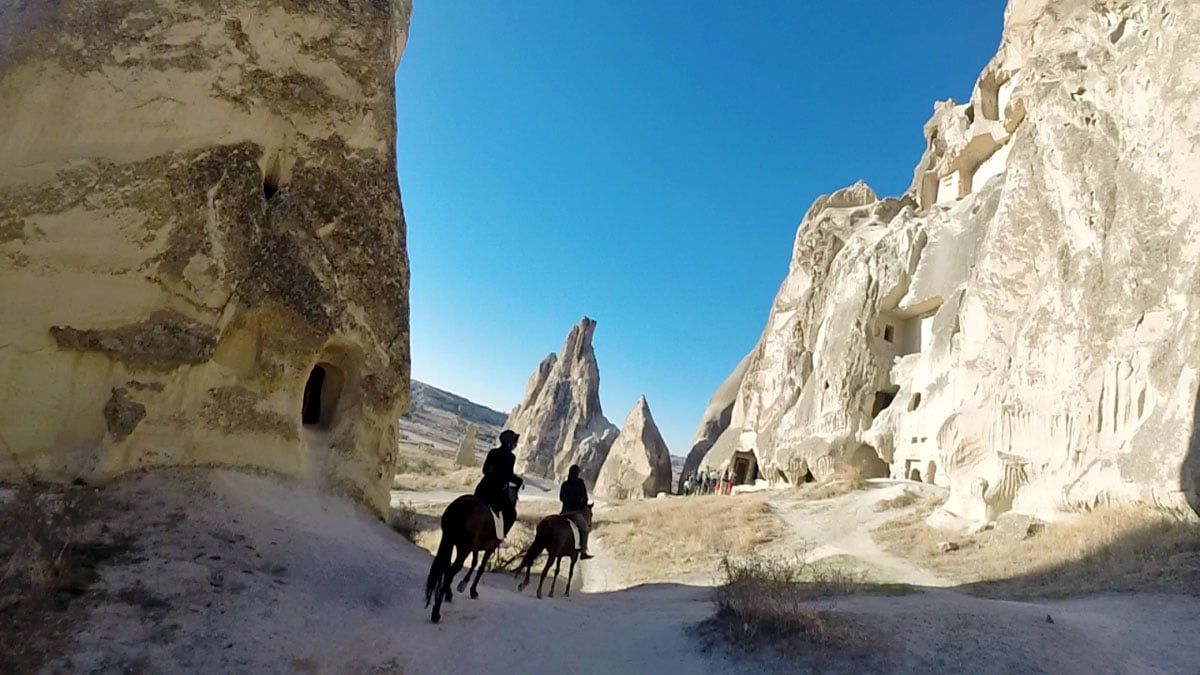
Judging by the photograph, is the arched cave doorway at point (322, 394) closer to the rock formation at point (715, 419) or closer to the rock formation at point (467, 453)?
the rock formation at point (467, 453)

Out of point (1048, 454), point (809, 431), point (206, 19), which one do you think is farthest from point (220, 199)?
point (809, 431)

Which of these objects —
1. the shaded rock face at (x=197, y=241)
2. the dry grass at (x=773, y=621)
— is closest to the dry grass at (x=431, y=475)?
the shaded rock face at (x=197, y=241)

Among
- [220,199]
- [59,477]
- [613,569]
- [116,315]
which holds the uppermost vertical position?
[220,199]

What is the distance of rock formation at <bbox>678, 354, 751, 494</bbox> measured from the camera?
39.7 metres

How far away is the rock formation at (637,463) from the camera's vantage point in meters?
30.9

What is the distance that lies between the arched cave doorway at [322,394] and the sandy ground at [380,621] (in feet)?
4.93

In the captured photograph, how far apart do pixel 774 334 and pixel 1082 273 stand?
20689 millimetres

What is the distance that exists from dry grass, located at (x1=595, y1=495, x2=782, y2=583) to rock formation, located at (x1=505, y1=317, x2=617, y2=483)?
23605 millimetres

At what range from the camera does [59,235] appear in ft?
19.8

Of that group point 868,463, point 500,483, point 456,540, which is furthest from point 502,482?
point 868,463

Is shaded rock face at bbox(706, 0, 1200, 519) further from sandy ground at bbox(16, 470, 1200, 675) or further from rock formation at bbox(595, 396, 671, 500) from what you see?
rock formation at bbox(595, 396, 671, 500)

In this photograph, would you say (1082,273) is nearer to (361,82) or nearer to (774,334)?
(361,82)

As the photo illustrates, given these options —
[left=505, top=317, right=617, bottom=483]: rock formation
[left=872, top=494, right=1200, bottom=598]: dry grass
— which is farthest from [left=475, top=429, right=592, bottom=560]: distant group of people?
[left=505, top=317, right=617, bottom=483]: rock formation

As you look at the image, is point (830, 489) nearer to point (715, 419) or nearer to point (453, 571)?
point (453, 571)
